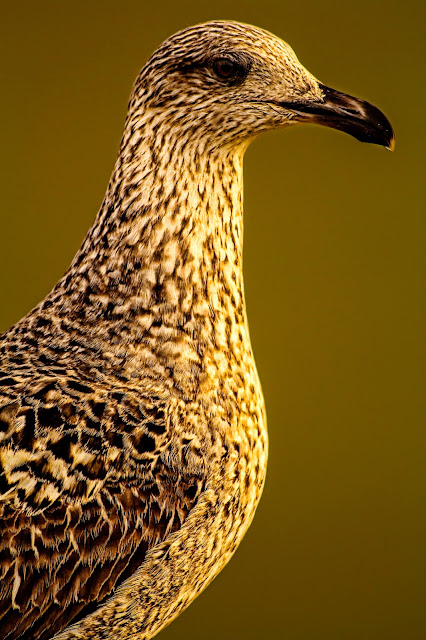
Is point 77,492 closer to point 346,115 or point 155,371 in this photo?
point 155,371

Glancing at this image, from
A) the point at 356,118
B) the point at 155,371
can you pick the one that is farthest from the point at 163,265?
the point at 356,118

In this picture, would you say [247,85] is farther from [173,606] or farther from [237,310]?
[173,606]

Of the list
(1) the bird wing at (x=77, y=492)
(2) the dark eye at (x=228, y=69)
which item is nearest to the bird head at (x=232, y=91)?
(2) the dark eye at (x=228, y=69)

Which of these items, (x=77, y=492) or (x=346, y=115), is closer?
(x=77, y=492)

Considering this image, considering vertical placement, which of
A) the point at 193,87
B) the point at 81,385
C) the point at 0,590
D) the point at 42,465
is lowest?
the point at 0,590

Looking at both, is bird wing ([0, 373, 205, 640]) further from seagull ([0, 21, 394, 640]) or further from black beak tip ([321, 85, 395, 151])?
black beak tip ([321, 85, 395, 151])

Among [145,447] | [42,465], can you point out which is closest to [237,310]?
[145,447]

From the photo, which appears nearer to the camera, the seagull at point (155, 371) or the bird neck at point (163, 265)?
the seagull at point (155, 371)

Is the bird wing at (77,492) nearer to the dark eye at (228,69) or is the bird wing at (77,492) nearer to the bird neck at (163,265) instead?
the bird neck at (163,265)
